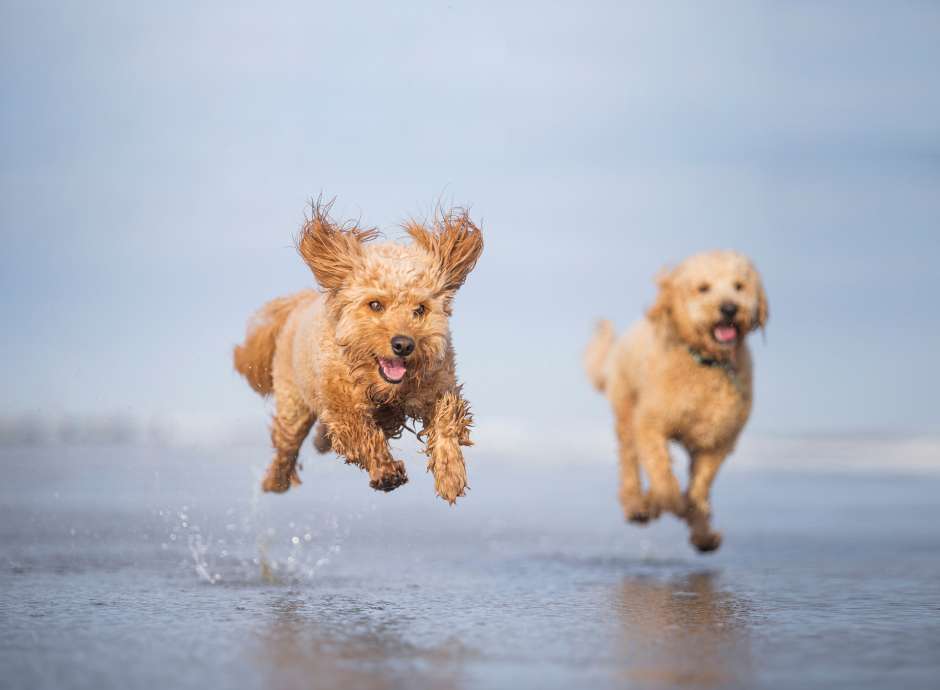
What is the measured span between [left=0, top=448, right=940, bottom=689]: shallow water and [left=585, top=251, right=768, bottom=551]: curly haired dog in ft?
1.64

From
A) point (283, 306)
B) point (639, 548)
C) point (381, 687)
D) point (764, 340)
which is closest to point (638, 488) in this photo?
point (639, 548)

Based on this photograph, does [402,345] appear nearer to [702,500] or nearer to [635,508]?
[702,500]

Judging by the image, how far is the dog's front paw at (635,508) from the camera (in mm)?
9328

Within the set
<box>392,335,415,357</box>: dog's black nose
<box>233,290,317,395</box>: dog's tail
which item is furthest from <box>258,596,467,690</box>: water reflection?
<box>233,290,317,395</box>: dog's tail

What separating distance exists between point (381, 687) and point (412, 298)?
2.20 metres

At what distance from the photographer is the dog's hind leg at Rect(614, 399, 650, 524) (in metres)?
9.48

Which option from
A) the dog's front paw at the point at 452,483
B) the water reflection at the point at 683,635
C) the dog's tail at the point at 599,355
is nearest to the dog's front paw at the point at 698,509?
the water reflection at the point at 683,635

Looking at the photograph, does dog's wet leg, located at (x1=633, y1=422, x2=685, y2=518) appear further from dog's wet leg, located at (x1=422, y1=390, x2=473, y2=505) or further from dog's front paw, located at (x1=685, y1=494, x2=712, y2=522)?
dog's wet leg, located at (x1=422, y1=390, x2=473, y2=505)

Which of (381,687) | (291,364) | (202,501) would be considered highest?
(291,364)

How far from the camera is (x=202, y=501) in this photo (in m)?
11.8

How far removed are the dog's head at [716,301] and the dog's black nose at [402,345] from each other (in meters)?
3.06

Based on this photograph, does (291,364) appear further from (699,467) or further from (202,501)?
(202,501)

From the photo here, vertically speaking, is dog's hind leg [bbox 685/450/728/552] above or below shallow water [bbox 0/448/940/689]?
above

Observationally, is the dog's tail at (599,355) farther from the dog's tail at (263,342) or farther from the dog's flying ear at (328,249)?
the dog's flying ear at (328,249)
